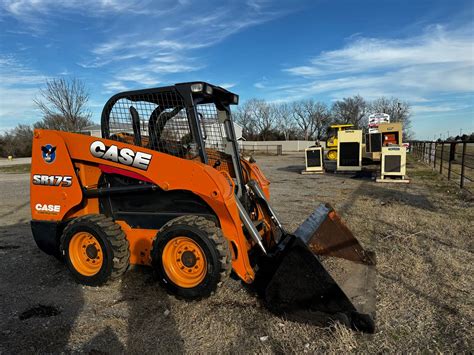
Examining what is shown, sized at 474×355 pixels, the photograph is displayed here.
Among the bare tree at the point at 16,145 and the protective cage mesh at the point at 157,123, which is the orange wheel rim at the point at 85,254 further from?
the bare tree at the point at 16,145

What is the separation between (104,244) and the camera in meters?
3.87

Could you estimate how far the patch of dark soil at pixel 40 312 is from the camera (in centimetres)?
350

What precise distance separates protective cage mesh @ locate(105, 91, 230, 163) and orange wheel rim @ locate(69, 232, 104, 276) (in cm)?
118

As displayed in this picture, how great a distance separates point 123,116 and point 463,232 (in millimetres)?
5441

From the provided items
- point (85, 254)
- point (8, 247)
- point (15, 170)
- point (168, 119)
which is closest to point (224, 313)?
point (85, 254)

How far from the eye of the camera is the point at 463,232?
5.85 metres

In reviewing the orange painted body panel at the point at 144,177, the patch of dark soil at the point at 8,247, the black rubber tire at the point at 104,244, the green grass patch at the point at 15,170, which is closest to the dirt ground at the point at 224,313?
the patch of dark soil at the point at 8,247

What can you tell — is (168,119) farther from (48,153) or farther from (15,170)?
(15,170)

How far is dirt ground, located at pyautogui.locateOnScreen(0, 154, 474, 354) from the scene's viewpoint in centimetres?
294

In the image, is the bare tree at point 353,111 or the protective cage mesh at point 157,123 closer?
the protective cage mesh at point 157,123

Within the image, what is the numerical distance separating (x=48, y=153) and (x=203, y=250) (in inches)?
88.3

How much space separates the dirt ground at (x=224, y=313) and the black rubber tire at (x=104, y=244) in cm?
19

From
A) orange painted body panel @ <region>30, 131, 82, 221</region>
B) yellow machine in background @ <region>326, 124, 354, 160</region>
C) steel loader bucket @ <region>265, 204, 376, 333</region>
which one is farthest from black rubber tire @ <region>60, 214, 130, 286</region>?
yellow machine in background @ <region>326, 124, 354, 160</region>

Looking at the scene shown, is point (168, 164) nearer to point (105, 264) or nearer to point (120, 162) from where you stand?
point (120, 162)
